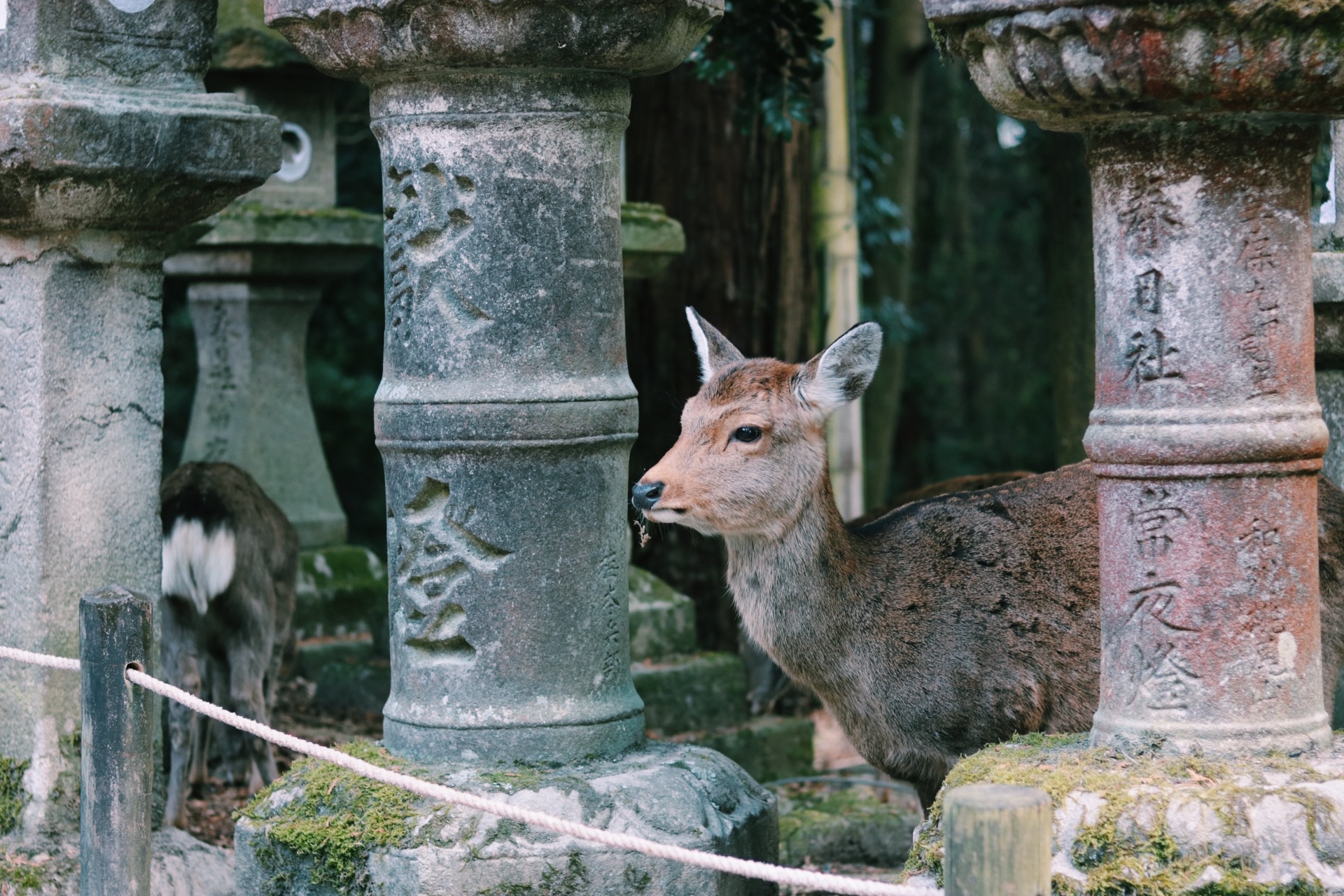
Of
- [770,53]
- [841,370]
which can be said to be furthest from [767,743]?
[841,370]

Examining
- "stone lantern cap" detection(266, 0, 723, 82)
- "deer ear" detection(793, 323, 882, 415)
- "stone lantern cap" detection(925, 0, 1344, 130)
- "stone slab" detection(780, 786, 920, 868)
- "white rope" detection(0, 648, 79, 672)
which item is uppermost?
"stone lantern cap" detection(266, 0, 723, 82)

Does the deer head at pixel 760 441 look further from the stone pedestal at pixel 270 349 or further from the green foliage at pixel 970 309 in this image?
the green foliage at pixel 970 309

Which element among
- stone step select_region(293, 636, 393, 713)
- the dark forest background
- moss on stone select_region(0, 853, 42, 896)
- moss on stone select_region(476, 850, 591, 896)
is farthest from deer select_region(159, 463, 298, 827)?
moss on stone select_region(476, 850, 591, 896)

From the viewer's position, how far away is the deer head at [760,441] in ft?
15.6

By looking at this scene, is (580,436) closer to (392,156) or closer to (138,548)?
(392,156)

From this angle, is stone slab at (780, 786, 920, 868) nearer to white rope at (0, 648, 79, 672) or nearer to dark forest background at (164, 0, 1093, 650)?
dark forest background at (164, 0, 1093, 650)

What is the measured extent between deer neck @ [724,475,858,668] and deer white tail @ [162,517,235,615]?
2341 mm

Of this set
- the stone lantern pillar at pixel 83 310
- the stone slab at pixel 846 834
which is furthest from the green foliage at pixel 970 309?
the stone lantern pillar at pixel 83 310

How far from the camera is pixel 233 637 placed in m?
6.54

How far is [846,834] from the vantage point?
6355 mm

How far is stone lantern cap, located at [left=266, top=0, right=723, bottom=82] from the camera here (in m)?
3.99

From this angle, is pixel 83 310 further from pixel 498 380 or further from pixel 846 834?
pixel 846 834

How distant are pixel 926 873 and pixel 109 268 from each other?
124 inches

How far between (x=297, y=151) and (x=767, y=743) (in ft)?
12.5
